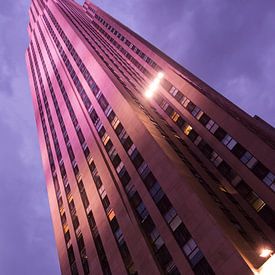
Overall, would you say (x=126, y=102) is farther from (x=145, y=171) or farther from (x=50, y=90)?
(x=50, y=90)

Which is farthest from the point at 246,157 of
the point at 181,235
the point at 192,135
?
the point at 181,235

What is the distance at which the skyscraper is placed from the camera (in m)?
29.8

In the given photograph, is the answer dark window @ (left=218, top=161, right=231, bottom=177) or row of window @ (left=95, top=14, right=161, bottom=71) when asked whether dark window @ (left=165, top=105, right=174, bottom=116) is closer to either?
row of window @ (left=95, top=14, right=161, bottom=71)

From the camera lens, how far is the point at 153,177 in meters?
36.5

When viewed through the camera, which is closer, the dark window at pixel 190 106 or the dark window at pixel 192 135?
the dark window at pixel 192 135

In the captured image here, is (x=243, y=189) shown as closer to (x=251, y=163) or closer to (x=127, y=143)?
(x=251, y=163)

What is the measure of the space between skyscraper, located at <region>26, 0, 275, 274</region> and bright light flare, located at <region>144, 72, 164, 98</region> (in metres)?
0.30

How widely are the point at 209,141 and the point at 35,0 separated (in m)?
118

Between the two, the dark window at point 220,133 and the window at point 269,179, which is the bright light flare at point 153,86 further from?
the window at point 269,179

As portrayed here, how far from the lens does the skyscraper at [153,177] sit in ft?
97.8

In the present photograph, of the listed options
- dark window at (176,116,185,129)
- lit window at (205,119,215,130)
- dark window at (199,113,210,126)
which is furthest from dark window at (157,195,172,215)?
dark window at (176,116,185,129)

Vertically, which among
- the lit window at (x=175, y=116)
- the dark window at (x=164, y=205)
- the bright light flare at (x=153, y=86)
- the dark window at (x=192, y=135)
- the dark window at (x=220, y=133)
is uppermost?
the bright light flare at (x=153, y=86)

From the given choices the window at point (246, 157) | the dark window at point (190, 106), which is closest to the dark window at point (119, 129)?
the dark window at point (190, 106)

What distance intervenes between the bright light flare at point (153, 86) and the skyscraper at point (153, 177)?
0.30 m
